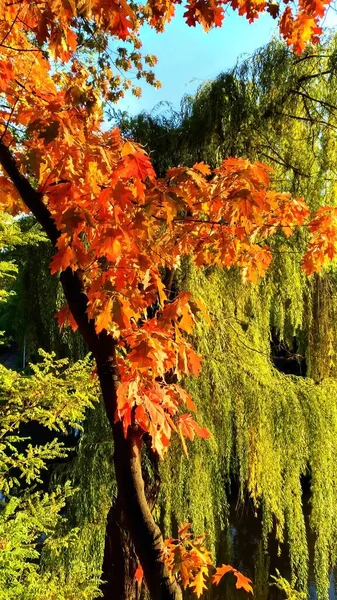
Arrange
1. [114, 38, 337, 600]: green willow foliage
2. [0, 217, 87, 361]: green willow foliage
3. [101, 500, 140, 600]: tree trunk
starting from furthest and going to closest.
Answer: [0, 217, 87, 361]: green willow foliage
[114, 38, 337, 600]: green willow foliage
[101, 500, 140, 600]: tree trunk

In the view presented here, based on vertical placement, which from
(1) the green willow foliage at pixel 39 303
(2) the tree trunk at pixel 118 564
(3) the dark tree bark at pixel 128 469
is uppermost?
(1) the green willow foliage at pixel 39 303

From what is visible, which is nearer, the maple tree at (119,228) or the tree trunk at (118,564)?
the maple tree at (119,228)

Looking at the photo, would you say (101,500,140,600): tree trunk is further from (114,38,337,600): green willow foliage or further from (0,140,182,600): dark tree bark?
(0,140,182,600): dark tree bark

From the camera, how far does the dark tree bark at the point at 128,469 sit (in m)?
1.17

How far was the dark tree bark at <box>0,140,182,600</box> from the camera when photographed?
3.84 ft

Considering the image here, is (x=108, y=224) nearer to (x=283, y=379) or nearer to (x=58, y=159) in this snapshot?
(x=58, y=159)

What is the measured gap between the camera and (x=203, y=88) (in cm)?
300

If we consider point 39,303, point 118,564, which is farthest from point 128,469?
point 39,303

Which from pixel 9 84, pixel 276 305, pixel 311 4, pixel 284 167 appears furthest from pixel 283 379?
pixel 9 84

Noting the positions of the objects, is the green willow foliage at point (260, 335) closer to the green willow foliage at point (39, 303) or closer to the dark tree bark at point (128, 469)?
the green willow foliage at point (39, 303)

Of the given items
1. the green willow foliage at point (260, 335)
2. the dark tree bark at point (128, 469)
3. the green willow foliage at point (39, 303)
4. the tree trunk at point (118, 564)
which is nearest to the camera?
the dark tree bark at point (128, 469)

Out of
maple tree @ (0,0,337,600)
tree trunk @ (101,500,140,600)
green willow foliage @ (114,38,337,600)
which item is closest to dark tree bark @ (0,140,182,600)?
maple tree @ (0,0,337,600)

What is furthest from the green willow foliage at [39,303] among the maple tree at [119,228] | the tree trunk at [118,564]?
the maple tree at [119,228]

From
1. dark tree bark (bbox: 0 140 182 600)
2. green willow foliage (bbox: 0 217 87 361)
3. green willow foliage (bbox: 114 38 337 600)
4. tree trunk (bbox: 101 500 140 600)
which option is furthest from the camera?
green willow foliage (bbox: 0 217 87 361)
